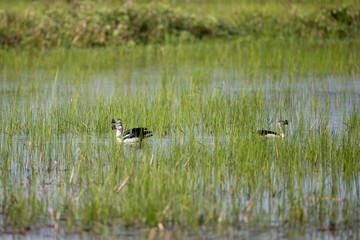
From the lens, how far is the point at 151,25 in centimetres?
2191

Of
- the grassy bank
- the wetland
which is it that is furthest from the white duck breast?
the grassy bank

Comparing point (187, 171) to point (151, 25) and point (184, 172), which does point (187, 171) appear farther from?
point (151, 25)

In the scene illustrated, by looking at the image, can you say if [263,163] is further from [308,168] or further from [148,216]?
[148,216]

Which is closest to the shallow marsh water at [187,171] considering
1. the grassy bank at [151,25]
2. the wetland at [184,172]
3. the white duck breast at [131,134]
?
the wetland at [184,172]

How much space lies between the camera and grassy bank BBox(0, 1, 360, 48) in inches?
823

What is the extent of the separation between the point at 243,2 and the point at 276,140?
21.5 meters

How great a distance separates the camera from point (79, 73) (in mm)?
15656

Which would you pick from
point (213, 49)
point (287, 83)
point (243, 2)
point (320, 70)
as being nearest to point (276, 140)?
point (287, 83)

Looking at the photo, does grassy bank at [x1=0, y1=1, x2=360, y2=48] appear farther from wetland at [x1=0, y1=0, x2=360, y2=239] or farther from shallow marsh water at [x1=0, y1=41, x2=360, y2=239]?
shallow marsh water at [x1=0, y1=41, x2=360, y2=239]

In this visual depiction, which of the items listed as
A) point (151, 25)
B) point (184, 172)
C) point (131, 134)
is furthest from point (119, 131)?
point (151, 25)

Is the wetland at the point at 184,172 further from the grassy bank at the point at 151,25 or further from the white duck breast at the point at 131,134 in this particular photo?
the grassy bank at the point at 151,25

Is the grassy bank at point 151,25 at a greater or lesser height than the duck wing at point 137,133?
greater

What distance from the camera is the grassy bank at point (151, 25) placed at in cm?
2091

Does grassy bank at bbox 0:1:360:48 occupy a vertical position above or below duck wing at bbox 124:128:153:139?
above
